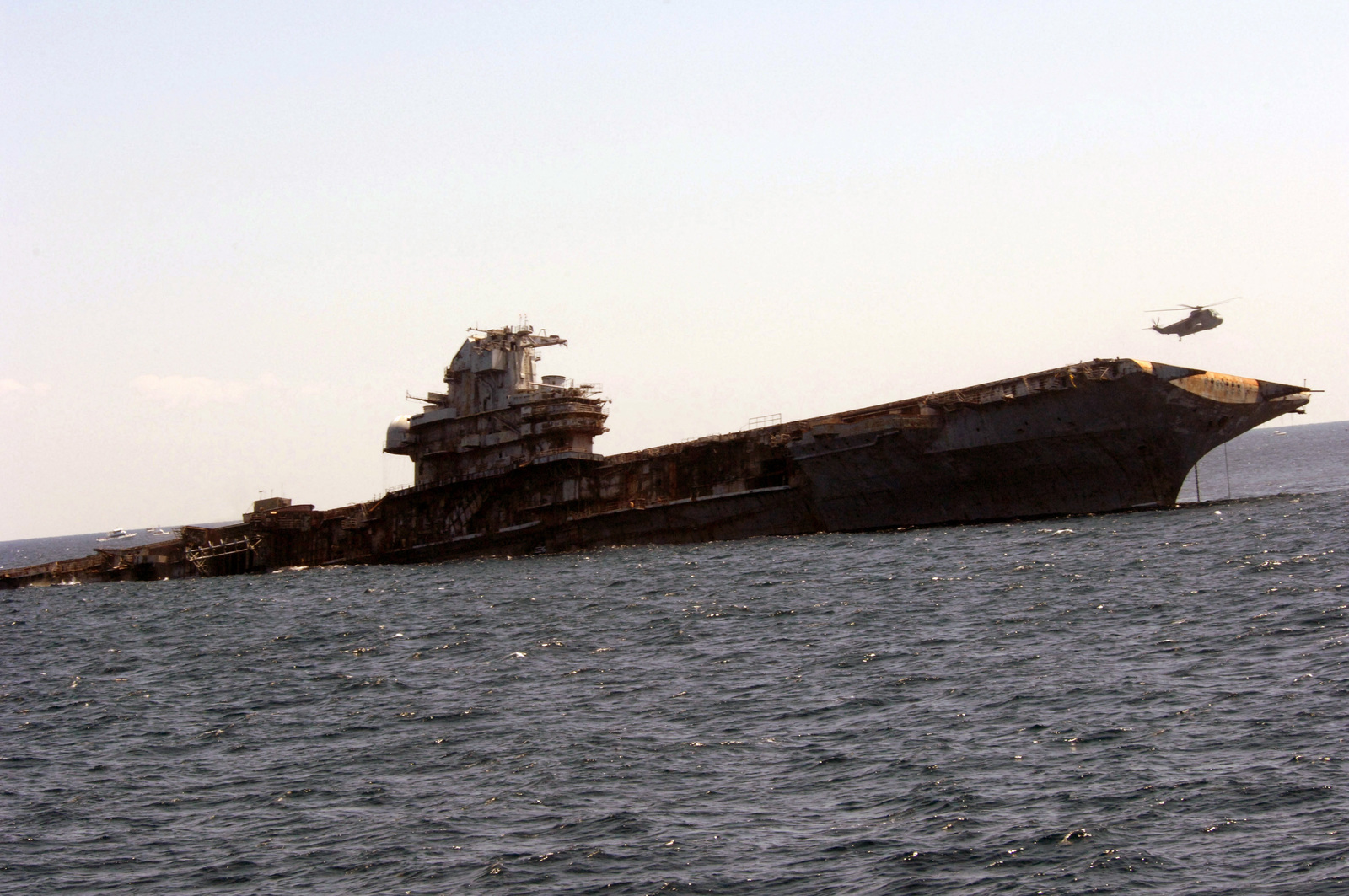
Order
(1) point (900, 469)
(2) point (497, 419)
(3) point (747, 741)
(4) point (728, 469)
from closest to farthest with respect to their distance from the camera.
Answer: (3) point (747, 741)
(1) point (900, 469)
(4) point (728, 469)
(2) point (497, 419)

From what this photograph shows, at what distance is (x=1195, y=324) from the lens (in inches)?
1615

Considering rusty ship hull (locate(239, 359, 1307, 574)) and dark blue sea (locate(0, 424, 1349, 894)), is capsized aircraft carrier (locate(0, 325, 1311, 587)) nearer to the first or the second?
rusty ship hull (locate(239, 359, 1307, 574))

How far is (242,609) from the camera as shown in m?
38.2

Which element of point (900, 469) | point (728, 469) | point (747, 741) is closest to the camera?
point (747, 741)

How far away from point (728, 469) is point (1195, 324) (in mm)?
16344

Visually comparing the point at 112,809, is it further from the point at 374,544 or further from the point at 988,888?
the point at 374,544

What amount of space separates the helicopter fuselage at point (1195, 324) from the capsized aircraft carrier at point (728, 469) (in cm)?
450

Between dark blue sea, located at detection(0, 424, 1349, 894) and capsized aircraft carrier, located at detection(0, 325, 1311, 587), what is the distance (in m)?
4.99

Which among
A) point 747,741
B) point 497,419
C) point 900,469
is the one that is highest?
point 497,419

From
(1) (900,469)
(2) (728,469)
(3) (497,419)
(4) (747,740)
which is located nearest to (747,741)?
(4) (747,740)

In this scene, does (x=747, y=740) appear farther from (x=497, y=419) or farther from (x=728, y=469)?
(x=497, y=419)

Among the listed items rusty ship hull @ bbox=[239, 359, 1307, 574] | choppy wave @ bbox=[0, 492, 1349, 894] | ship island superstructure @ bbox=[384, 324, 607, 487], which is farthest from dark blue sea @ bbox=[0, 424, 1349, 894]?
ship island superstructure @ bbox=[384, 324, 607, 487]

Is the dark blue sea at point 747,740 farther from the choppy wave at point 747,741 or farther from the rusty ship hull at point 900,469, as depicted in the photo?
the rusty ship hull at point 900,469

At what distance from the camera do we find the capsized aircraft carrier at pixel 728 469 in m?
35.8
